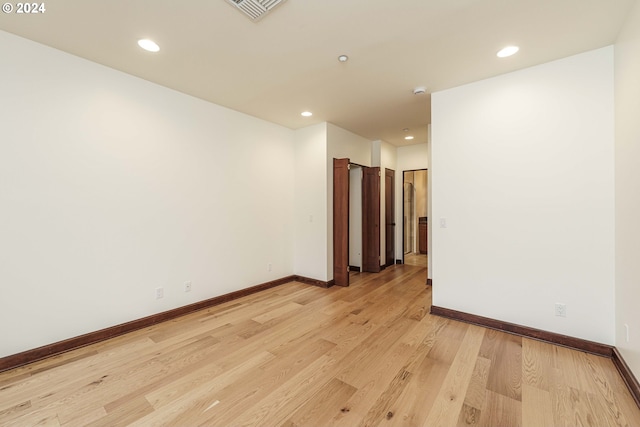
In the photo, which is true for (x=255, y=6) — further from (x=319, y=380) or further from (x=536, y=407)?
(x=536, y=407)

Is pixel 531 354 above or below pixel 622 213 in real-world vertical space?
below

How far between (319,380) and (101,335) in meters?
2.31

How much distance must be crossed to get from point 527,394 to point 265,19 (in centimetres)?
337

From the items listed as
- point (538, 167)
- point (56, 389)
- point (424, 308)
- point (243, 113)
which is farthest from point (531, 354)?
point (243, 113)

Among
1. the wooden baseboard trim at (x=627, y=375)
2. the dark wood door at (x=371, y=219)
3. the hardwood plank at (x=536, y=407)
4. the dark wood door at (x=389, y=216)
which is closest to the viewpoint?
the hardwood plank at (x=536, y=407)

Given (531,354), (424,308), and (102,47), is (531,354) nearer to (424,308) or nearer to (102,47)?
(424,308)

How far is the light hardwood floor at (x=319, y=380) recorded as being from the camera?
1661 mm

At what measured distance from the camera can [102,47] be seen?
7.79 feet

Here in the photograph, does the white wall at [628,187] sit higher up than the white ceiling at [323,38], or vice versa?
the white ceiling at [323,38]

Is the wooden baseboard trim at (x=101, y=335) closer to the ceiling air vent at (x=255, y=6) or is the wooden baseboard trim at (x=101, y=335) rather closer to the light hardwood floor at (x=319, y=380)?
the light hardwood floor at (x=319, y=380)

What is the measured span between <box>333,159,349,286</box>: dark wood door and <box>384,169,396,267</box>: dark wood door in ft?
5.31

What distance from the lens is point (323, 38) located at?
222 centimetres

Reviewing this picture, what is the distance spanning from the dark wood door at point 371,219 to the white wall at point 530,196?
2089 millimetres

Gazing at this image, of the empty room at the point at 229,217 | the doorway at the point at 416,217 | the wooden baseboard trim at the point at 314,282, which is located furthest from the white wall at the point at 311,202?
the doorway at the point at 416,217
